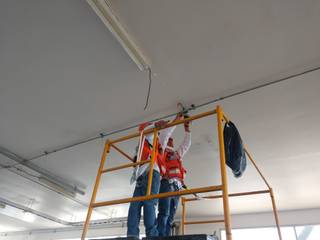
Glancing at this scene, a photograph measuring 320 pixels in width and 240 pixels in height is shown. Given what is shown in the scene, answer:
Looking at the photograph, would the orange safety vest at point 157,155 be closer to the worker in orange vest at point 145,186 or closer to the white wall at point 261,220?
the worker in orange vest at point 145,186

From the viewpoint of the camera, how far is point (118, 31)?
2.71 metres

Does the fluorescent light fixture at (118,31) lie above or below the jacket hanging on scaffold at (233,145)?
above

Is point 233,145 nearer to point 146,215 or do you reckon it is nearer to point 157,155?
point 157,155

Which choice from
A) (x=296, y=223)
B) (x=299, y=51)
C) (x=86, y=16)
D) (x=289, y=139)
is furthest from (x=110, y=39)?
(x=296, y=223)

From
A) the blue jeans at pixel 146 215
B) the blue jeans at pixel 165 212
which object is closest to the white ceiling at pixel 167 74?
the blue jeans at pixel 165 212

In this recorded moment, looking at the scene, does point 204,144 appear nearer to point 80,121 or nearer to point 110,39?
point 80,121

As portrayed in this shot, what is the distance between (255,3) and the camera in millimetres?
2459

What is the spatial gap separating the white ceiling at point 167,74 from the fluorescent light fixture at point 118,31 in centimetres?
10

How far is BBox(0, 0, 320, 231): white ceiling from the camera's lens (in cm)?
265

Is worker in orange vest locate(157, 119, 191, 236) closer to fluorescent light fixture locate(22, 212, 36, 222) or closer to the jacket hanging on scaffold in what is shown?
the jacket hanging on scaffold

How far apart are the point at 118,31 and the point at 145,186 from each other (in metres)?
1.63

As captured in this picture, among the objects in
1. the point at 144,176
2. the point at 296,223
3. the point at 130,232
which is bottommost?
the point at 130,232

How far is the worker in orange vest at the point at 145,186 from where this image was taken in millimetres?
2457

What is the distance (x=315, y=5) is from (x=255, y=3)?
1.83ft
